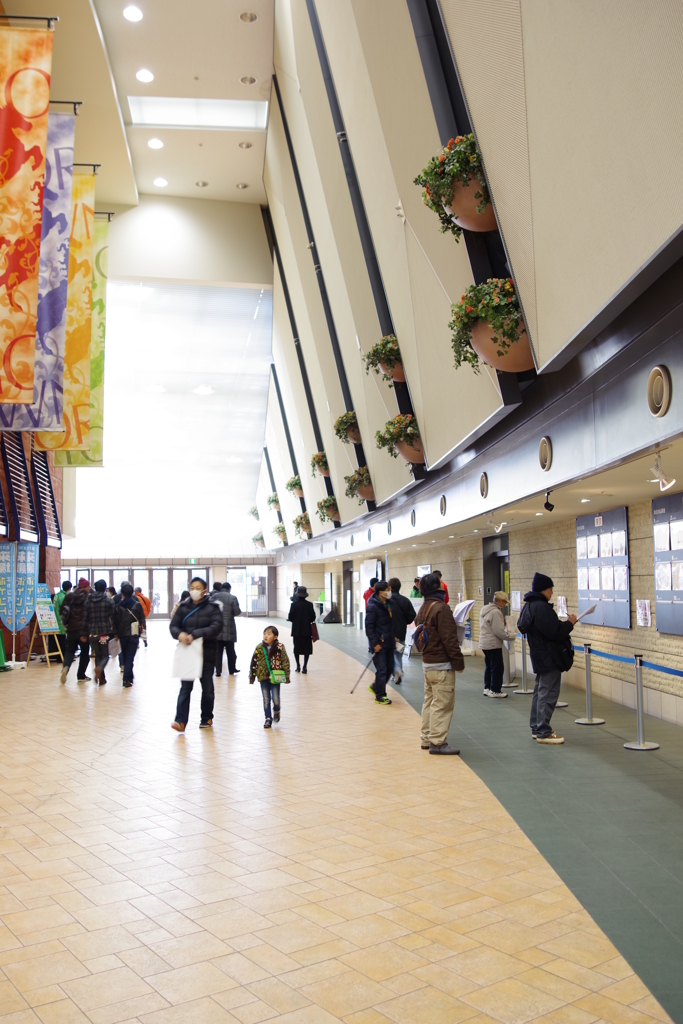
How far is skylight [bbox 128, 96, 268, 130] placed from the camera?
59.5ft

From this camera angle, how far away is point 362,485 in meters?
15.1

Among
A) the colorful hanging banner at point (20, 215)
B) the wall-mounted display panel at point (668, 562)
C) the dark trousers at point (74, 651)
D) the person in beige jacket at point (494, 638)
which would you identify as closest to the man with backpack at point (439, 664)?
the wall-mounted display panel at point (668, 562)

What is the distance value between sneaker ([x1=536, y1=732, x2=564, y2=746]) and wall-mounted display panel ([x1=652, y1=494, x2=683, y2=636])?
1.68m

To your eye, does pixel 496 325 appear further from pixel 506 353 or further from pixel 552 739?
pixel 552 739

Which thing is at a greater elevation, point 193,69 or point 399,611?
point 193,69

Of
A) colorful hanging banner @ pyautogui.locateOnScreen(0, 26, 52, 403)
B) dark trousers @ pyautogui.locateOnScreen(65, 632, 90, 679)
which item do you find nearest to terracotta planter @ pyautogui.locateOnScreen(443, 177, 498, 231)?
colorful hanging banner @ pyautogui.locateOnScreen(0, 26, 52, 403)

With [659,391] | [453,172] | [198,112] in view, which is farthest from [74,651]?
[198,112]

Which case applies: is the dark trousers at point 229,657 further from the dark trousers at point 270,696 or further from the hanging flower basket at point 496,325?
the hanging flower basket at point 496,325

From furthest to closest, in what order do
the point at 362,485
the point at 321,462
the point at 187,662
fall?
1. the point at 321,462
2. the point at 362,485
3. the point at 187,662

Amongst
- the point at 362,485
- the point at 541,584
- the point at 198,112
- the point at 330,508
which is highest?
the point at 198,112

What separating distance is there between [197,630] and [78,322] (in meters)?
6.79

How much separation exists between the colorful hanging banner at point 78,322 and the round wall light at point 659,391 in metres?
10.1

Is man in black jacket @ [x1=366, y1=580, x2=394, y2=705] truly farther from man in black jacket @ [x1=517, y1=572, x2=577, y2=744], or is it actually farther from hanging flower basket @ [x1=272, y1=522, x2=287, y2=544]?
hanging flower basket @ [x1=272, y1=522, x2=287, y2=544]

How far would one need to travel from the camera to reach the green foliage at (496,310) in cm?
562
